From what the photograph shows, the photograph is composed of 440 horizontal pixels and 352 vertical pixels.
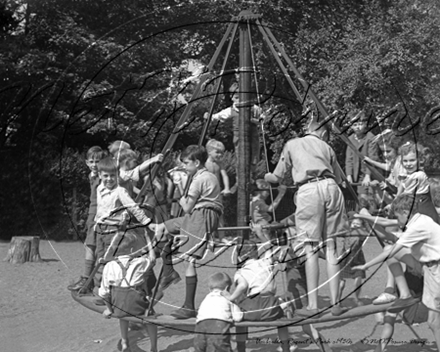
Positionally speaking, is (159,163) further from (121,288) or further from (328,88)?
(328,88)

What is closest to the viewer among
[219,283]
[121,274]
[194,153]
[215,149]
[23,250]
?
[219,283]

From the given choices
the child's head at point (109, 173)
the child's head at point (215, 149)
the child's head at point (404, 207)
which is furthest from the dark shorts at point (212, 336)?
→ the child's head at point (215, 149)

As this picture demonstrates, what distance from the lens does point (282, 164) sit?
5.07m

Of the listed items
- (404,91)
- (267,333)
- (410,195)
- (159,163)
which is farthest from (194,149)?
(404,91)

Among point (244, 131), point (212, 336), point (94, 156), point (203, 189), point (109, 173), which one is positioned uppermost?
point (244, 131)

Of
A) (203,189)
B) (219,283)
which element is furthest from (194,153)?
(219,283)

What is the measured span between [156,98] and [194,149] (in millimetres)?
2038

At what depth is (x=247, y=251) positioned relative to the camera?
5270 millimetres

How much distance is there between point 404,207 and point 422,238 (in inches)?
10.0

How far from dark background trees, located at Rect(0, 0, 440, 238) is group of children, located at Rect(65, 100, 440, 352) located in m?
1.46

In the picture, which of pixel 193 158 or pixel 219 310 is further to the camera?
pixel 193 158

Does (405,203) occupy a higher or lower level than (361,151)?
lower

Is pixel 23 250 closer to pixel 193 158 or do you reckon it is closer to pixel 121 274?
pixel 121 274

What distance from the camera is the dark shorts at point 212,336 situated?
4.57 meters
